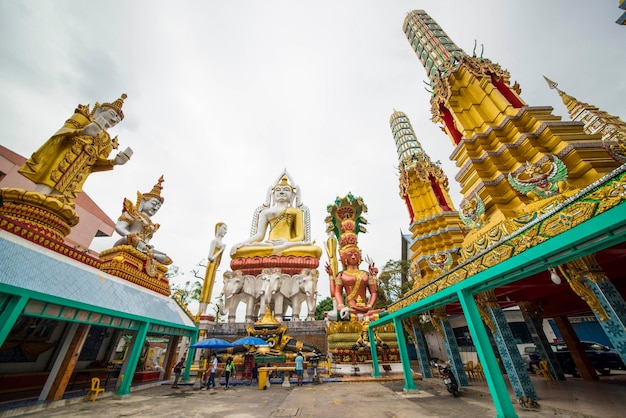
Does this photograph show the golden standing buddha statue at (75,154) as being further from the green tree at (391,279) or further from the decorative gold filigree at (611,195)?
the green tree at (391,279)

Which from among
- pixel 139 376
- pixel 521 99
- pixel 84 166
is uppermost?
pixel 521 99

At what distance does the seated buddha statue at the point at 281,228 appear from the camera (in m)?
19.0

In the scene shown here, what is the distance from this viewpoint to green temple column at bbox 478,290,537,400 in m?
4.95

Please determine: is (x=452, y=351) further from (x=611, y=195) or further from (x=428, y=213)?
(x=611, y=195)

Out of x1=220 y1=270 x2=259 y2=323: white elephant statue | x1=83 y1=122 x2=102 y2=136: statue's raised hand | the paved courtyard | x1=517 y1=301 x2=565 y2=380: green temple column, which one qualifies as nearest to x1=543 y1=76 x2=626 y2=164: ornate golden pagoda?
x1=517 y1=301 x2=565 y2=380: green temple column

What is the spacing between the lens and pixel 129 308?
7.30 metres

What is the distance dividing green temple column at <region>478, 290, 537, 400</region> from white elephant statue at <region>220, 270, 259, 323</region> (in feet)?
46.8

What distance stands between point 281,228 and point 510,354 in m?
17.1

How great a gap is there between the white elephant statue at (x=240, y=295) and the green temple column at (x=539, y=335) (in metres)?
13.9

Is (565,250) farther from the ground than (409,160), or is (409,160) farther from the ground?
(409,160)

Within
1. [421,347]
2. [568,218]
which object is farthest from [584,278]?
[421,347]

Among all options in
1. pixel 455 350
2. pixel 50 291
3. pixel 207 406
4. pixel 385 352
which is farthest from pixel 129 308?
pixel 385 352

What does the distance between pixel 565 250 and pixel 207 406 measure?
24.5ft

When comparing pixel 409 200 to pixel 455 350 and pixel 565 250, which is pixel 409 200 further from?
pixel 565 250
